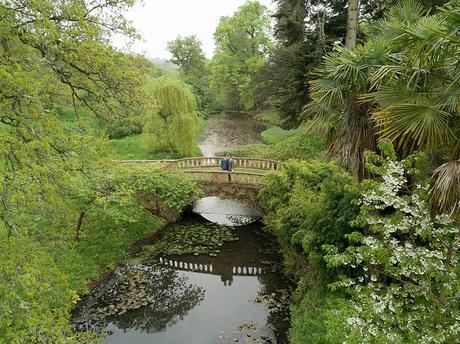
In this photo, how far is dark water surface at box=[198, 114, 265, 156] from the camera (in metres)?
38.8

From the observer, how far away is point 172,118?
26.4 metres

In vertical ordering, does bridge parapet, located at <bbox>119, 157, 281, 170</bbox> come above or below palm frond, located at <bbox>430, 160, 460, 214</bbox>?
below

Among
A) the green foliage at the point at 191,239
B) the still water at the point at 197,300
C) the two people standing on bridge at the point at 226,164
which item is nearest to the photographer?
the still water at the point at 197,300

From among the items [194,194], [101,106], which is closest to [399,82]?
[101,106]

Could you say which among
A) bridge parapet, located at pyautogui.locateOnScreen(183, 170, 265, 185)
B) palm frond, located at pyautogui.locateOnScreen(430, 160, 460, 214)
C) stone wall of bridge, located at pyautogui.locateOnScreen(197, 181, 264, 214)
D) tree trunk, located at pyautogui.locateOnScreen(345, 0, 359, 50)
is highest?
tree trunk, located at pyautogui.locateOnScreen(345, 0, 359, 50)

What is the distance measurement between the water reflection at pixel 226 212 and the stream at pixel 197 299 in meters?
2.24

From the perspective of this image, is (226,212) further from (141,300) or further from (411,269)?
(411,269)

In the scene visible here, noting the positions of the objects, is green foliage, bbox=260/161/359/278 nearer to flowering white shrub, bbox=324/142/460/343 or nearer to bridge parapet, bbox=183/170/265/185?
flowering white shrub, bbox=324/142/460/343

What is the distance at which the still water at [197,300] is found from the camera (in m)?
11.4

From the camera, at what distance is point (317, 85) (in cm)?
895

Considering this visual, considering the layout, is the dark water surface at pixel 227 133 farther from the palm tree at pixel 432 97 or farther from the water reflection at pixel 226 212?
the palm tree at pixel 432 97

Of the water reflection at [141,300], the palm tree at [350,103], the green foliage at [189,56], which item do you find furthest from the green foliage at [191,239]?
the green foliage at [189,56]

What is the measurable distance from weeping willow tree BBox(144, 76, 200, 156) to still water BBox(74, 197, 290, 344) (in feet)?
38.9

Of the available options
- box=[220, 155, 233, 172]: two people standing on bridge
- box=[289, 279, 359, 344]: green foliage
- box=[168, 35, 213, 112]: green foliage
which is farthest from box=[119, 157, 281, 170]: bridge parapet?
box=[168, 35, 213, 112]: green foliage
